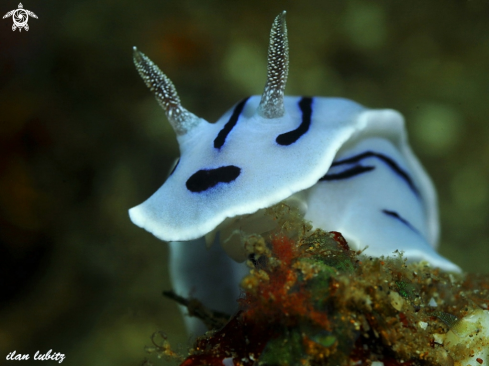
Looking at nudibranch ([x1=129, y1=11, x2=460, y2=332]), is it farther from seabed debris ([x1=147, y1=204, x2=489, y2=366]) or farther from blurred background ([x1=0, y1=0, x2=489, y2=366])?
blurred background ([x1=0, y1=0, x2=489, y2=366])

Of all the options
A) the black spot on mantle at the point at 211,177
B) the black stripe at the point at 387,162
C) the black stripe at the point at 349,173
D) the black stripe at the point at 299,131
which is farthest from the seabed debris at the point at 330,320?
the black stripe at the point at 387,162

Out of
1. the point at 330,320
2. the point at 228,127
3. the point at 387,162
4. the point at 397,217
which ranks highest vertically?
the point at 228,127

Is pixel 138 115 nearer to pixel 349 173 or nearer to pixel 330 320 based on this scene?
pixel 349 173

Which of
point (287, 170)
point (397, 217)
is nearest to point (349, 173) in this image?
point (397, 217)

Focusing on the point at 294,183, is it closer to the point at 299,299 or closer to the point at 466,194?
the point at 299,299

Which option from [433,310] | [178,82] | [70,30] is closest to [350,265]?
[433,310]
